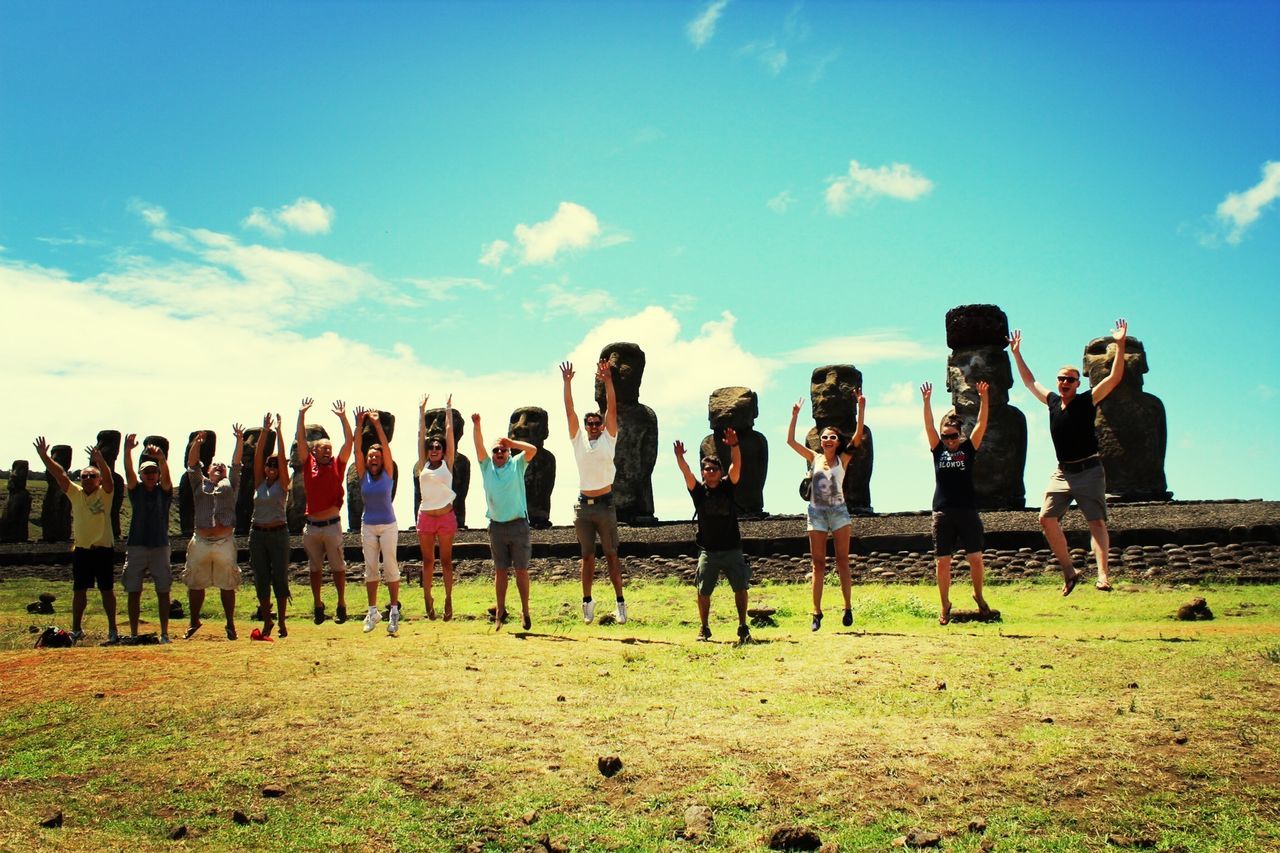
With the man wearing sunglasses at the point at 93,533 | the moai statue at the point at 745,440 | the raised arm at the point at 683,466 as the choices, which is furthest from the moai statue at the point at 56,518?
the raised arm at the point at 683,466

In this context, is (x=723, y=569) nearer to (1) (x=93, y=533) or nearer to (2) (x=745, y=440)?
(1) (x=93, y=533)

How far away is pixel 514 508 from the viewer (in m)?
11.5

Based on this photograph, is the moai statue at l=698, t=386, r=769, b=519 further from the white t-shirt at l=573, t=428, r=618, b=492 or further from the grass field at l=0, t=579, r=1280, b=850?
the grass field at l=0, t=579, r=1280, b=850

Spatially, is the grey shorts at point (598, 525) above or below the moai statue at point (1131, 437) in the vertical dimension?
below

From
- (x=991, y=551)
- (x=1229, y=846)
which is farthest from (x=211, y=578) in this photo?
(x=991, y=551)

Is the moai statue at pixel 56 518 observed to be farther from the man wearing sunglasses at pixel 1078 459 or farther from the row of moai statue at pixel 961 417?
the man wearing sunglasses at pixel 1078 459

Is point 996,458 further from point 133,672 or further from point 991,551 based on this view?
point 133,672

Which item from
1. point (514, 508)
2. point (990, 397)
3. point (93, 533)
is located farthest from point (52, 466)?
point (990, 397)

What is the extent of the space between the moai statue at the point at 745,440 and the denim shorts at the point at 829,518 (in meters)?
12.5

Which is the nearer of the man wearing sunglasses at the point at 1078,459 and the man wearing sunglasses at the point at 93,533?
the man wearing sunglasses at the point at 1078,459

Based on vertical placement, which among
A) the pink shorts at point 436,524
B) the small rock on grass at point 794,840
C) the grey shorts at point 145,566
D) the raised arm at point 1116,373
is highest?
the raised arm at point 1116,373

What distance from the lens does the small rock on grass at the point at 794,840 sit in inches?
212

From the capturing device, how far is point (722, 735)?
6.71 meters

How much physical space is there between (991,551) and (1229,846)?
1215 centimetres
